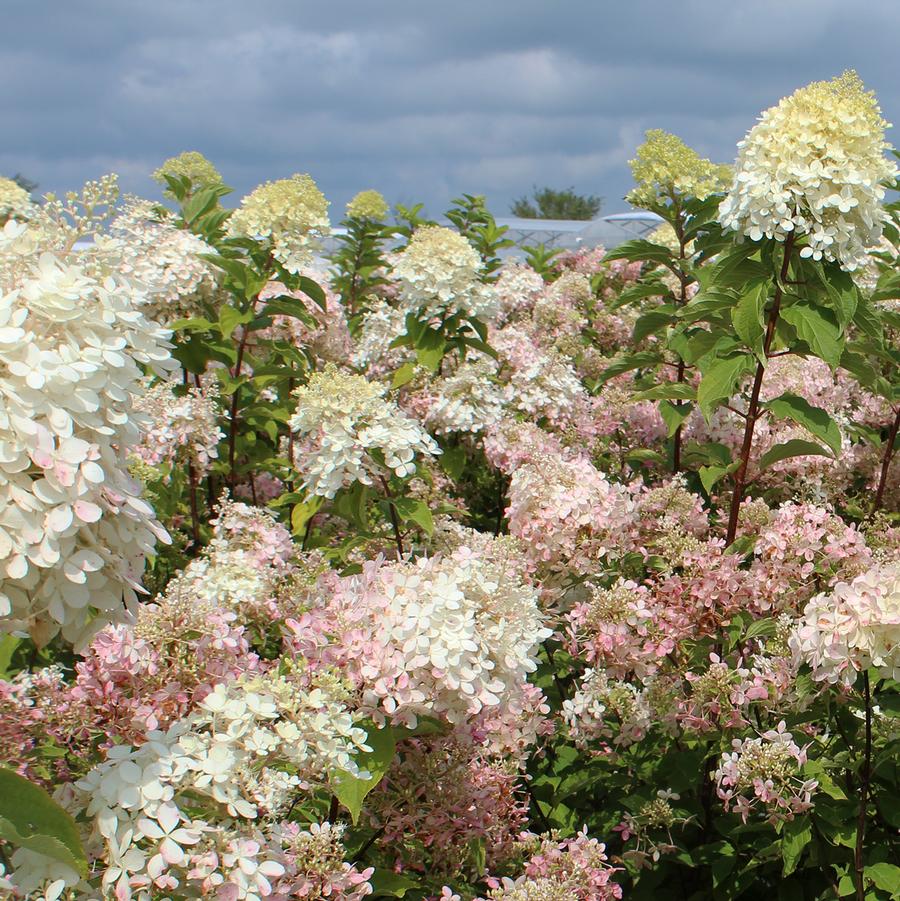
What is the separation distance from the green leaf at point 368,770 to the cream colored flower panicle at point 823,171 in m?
1.87

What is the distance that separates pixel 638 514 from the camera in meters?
3.31

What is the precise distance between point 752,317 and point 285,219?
2373 mm

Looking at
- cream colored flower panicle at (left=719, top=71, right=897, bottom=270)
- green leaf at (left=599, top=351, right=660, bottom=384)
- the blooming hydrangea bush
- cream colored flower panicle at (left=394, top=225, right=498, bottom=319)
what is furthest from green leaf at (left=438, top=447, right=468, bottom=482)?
cream colored flower panicle at (left=719, top=71, right=897, bottom=270)

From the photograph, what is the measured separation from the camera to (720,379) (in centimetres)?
308

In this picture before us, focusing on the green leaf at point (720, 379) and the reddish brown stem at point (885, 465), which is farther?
the reddish brown stem at point (885, 465)

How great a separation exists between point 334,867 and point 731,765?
3.48 feet

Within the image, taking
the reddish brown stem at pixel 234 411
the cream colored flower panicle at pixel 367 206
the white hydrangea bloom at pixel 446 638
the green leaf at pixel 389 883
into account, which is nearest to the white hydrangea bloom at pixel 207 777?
the white hydrangea bloom at pixel 446 638

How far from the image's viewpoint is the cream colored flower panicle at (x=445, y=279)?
4617 millimetres

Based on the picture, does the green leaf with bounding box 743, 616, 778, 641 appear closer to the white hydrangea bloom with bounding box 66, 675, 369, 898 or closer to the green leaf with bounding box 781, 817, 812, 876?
the green leaf with bounding box 781, 817, 812, 876

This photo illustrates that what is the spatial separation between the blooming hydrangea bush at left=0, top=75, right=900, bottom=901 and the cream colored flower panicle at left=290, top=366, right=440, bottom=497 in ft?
→ 0.05

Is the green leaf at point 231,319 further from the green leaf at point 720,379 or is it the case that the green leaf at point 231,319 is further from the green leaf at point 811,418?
the green leaf at point 811,418

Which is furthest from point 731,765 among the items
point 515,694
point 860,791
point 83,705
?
point 83,705

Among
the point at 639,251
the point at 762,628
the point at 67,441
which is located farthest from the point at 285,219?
the point at 67,441

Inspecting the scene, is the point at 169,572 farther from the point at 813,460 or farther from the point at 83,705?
the point at 813,460
